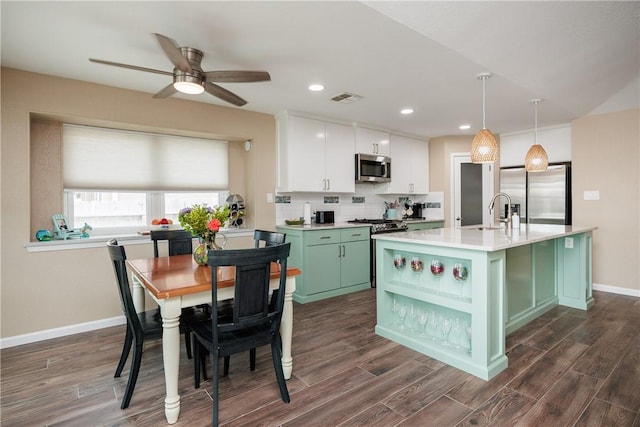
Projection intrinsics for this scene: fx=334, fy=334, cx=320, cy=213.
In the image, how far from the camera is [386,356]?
2607 millimetres

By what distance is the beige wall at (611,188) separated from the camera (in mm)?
4215

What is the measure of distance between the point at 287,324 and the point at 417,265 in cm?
121

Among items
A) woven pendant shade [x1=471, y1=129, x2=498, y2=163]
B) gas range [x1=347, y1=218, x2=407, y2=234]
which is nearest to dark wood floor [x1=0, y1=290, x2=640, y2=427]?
woven pendant shade [x1=471, y1=129, x2=498, y2=163]

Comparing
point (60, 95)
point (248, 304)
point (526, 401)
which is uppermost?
point (60, 95)

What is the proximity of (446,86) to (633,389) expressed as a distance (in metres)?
2.77

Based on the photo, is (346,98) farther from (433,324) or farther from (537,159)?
(433,324)

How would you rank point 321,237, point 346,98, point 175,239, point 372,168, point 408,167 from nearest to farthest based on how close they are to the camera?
point 175,239 < point 346,98 < point 321,237 < point 372,168 < point 408,167

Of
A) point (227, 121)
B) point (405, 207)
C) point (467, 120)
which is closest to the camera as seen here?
point (227, 121)

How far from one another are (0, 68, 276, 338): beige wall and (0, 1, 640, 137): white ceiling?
182 mm

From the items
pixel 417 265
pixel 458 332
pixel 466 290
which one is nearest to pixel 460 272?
pixel 466 290

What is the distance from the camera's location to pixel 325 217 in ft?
15.9

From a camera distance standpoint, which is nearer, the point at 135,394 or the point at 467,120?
the point at 135,394

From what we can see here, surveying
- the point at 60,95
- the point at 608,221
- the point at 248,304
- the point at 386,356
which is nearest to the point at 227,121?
the point at 60,95

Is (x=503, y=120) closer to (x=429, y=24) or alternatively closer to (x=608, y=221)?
(x=608, y=221)
